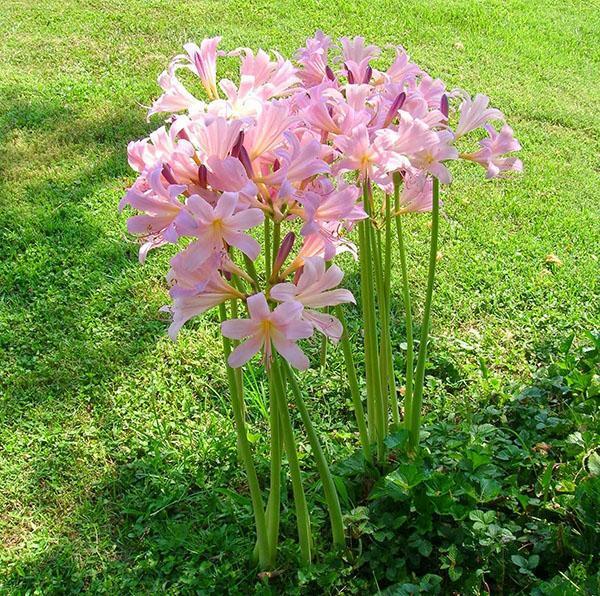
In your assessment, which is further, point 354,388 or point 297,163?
point 354,388

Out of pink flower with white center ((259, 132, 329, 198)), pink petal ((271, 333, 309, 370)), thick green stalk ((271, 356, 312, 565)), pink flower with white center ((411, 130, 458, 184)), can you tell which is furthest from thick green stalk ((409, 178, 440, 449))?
pink petal ((271, 333, 309, 370))

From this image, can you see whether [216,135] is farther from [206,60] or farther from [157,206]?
[206,60]

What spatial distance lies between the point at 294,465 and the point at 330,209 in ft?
2.55

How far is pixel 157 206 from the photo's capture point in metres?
1.55

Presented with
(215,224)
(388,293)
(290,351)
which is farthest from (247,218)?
(388,293)

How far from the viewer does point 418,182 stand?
7.03 feet

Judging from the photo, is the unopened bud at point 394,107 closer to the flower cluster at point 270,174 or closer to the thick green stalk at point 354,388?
the flower cluster at point 270,174

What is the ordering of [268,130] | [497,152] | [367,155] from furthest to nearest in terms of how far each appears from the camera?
[497,152] → [367,155] → [268,130]

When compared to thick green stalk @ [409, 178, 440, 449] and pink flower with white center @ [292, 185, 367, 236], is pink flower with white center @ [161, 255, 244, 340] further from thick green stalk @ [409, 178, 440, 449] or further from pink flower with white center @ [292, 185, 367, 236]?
thick green stalk @ [409, 178, 440, 449]

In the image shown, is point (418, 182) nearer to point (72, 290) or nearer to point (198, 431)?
point (198, 431)

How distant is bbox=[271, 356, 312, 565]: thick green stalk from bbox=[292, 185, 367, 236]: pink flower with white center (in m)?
0.37

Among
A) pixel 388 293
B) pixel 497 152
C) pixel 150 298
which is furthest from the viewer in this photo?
pixel 150 298

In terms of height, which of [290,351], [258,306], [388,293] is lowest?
[388,293]

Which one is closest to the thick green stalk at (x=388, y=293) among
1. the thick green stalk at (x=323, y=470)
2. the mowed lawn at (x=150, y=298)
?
the mowed lawn at (x=150, y=298)
